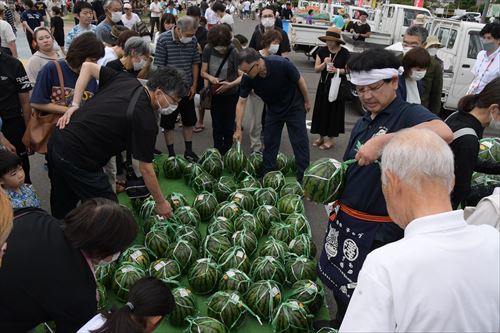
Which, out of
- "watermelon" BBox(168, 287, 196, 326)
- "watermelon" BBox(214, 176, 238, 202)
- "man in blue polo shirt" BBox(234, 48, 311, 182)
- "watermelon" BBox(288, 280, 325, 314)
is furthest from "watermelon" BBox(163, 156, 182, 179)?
"watermelon" BBox(288, 280, 325, 314)

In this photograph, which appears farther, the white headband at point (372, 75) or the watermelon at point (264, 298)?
the watermelon at point (264, 298)

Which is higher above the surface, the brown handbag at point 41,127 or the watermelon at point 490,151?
the watermelon at point 490,151

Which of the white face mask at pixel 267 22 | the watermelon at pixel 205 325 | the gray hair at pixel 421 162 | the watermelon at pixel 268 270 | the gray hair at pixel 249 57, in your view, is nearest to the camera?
the gray hair at pixel 421 162

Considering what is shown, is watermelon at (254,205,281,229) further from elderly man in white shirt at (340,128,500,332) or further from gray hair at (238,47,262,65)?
elderly man in white shirt at (340,128,500,332)

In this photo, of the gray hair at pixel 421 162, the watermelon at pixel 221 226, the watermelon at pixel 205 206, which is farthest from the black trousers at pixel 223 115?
the gray hair at pixel 421 162

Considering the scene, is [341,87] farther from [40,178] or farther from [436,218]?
[436,218]

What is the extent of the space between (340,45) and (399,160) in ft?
18.1

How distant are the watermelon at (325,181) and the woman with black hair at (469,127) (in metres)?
0.76

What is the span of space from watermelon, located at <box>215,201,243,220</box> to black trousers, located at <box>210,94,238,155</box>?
195 cm

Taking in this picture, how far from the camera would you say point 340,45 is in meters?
6.60

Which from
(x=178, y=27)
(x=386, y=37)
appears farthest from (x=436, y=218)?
(x=386, y=37)

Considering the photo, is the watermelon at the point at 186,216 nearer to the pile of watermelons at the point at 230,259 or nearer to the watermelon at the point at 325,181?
the pile of watermelons at the point at 230,259

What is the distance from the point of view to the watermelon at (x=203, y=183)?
5.12 m

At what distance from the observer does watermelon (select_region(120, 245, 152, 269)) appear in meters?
3.62
